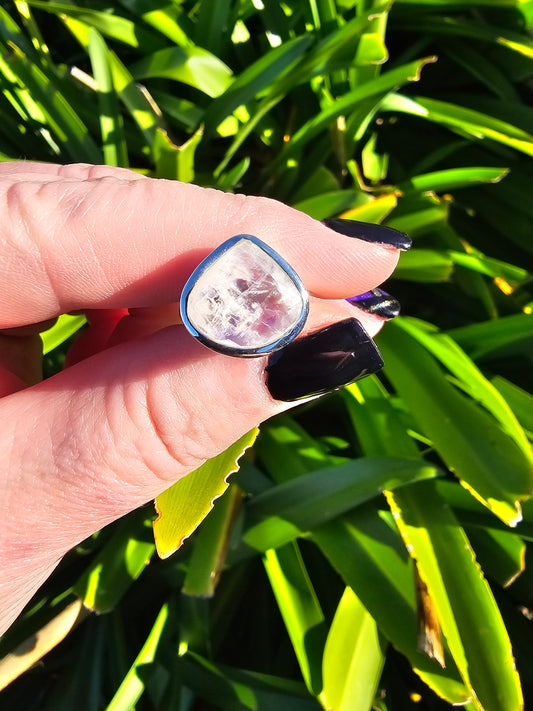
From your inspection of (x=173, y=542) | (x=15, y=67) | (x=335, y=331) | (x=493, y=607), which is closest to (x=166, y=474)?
(x=173, y=542)

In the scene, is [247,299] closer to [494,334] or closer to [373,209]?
[373,209]

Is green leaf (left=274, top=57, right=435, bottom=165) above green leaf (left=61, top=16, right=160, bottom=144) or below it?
below

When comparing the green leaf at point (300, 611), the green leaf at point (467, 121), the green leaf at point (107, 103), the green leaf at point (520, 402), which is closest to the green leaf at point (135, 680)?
the green leaf at point (300, 611)

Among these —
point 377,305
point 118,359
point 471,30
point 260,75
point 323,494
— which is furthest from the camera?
point 471,30

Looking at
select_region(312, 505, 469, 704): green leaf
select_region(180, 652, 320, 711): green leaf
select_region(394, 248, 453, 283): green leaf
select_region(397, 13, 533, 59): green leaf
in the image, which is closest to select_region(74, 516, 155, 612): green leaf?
select_region(180, 652, 320, 711): green leaf

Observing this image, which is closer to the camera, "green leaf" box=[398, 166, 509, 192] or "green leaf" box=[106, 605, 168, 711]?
"green leaf" box=[106, 605, 168, 711]

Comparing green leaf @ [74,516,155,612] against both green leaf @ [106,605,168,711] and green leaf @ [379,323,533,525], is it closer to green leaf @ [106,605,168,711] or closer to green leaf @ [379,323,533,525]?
green leaf @ [106,605,168,711]

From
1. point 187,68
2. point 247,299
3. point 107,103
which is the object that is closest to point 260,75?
point 187,68
